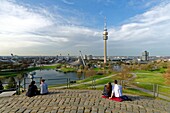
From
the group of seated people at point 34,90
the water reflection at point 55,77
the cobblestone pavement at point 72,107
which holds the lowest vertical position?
the water reflection at point 55,77

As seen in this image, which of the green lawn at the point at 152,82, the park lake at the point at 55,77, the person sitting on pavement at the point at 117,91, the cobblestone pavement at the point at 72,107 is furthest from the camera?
the green lawn at the point at 152,82

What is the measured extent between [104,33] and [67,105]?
103 metres

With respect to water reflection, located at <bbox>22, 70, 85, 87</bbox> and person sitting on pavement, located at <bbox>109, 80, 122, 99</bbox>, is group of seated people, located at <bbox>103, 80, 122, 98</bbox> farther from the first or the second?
water reflection, located at <bbox>22, 70, 85, 87</bbox>

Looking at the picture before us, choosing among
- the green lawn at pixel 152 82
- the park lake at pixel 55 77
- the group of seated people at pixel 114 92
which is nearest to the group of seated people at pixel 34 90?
the park lake at pixel 55 77

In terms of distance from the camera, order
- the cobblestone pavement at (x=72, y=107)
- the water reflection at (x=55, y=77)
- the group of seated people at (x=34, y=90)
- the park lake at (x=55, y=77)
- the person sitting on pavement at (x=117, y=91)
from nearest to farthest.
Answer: the cobblestone pavement at (x=72, y=107), the person sitting on pavement at (x=117, y=91), the group of seated people at (x=34, y=90), the park lake at (x=55, y=77), the water reflection at (x=55, y=77)

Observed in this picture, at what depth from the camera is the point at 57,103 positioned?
370 inches

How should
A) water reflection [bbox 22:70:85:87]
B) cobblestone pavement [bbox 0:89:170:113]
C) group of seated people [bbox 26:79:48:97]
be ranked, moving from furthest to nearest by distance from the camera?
water reflection [bbox 22:70:85:87]
group of seated people [bbox 26:79:48:97]
cobblestone pavement [bbox 0:89:170:113]

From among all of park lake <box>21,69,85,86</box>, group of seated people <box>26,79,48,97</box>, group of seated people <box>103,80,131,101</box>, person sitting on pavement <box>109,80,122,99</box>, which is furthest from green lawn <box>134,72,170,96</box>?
group of seated people <box>26,79,48,97</box>

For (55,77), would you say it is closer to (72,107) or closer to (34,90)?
(34,90)

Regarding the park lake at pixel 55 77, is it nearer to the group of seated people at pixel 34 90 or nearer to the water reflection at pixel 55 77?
the water reflection at pixel 55 77

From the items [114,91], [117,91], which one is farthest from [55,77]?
[117,91]

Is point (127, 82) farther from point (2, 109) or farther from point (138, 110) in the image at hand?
point (2, 109)

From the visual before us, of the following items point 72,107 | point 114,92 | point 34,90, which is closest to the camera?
point 72,107

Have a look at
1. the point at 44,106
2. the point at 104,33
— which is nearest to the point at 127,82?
the point at 44,106
